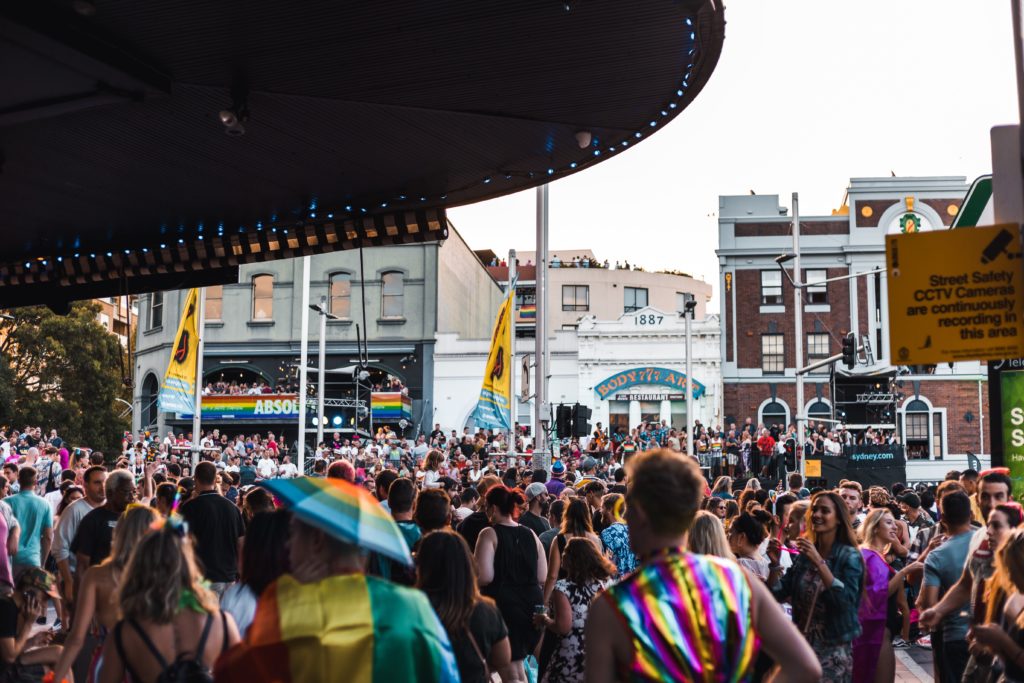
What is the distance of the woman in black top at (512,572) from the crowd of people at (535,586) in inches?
0.6

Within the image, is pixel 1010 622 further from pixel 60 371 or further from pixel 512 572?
pixel 60 371

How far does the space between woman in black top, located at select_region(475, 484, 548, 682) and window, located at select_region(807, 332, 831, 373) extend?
40971 millimetres

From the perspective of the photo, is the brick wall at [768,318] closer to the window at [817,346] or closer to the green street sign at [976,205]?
the window at [817,346]

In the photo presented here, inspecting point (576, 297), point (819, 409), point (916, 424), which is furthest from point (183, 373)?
point (576, 297)

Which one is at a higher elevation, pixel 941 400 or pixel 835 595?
pixel 941 400

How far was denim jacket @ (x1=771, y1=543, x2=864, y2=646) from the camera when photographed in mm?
6355

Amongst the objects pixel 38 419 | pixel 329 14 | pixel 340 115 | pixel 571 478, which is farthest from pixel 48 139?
pixel 38 419

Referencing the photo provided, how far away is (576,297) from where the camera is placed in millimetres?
66938

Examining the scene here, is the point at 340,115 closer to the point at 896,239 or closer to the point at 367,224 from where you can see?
the point at 367,224

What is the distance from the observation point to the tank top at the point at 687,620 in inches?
129

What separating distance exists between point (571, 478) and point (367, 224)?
44.0 feet

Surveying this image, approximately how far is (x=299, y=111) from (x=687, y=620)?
416cm

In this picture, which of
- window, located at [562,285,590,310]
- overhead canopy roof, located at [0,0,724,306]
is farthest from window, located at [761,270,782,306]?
overhead canopy roof, located at [0,0,724,306]

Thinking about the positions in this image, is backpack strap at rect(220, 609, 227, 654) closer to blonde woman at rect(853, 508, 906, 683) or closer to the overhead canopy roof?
the overhead canopy roof
